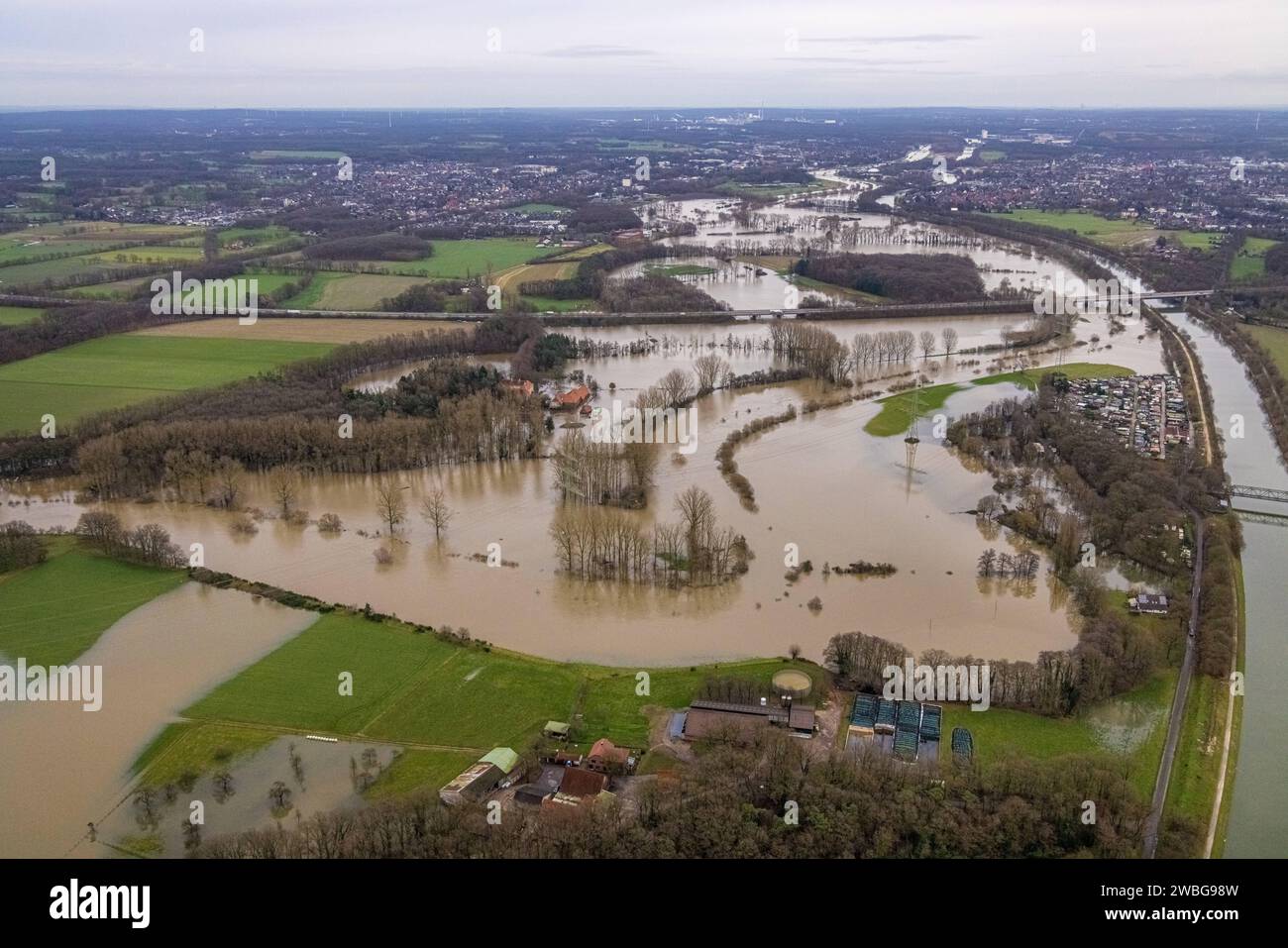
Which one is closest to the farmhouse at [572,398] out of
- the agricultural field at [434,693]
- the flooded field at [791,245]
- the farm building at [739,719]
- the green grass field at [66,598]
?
the green grass field at [66,598]

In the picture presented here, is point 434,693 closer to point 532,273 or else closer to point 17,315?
point 17,315

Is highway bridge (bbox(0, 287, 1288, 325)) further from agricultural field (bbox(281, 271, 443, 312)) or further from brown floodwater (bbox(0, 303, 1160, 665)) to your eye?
brown floodwater (bbox(0, 303, 1160, 665))

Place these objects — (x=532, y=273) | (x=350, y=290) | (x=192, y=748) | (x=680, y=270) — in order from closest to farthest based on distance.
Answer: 1. (x=192, y=748)
2. (x=350, y=290)
3. (x=532, y=273)
4. (x=680, y=270)

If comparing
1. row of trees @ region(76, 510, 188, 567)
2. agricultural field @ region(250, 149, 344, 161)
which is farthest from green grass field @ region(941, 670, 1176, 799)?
agricultural field @ region(250, 149, 344, 161)

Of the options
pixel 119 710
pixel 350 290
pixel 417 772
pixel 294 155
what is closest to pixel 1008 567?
pixel 417 772
